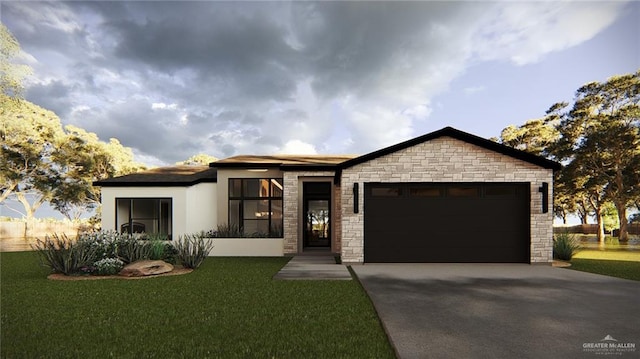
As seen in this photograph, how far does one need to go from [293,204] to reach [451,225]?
6402 mm

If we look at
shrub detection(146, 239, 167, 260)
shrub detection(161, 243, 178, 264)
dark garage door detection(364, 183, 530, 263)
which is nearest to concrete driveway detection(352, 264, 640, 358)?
dark garage door detection(364, 183, 530, 263)

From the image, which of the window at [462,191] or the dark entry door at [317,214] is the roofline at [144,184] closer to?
the dark entry door at [317,214]

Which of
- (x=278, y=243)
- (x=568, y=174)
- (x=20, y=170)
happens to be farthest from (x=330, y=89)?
(x=20, y=170)

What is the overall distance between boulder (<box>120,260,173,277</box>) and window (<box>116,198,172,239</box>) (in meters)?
7.19

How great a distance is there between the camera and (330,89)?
954 inches

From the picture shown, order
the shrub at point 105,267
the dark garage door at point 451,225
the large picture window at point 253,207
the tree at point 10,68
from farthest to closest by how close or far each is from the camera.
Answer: the large picture window at point 253,207 → the tree at point 10,68 → the dark garage door at point 451,225 → the shrub at point 105,267

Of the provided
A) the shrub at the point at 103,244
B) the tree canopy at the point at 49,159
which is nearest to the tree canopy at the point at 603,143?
the shrub at the point at 103,244

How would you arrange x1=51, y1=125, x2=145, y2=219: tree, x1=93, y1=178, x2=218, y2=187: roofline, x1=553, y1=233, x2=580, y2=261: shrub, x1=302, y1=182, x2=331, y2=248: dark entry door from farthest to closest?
x1=51, y1=125, x2=145, y2=219: tree, x1=302, y1=182, x2=331, y2=248: dark entry door, x1=93, y1=178, x2=218, y2=187: roofline, x1=553, y1=233, x2=580, y2=261: shrub

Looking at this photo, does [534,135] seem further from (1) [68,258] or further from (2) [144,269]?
(1) [68,258]

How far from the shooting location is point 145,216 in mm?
18906

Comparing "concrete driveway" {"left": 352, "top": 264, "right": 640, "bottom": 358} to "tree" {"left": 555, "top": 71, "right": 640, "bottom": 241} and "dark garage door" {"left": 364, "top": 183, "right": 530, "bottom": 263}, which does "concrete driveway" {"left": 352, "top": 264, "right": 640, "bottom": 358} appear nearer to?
"dark garage door" {"left": 364, "top": 183, "right": 530, "bottom": 263}

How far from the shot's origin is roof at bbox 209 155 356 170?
14867 mm

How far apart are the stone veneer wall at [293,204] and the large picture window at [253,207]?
1706 millimetres

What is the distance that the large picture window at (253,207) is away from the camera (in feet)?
53.8
